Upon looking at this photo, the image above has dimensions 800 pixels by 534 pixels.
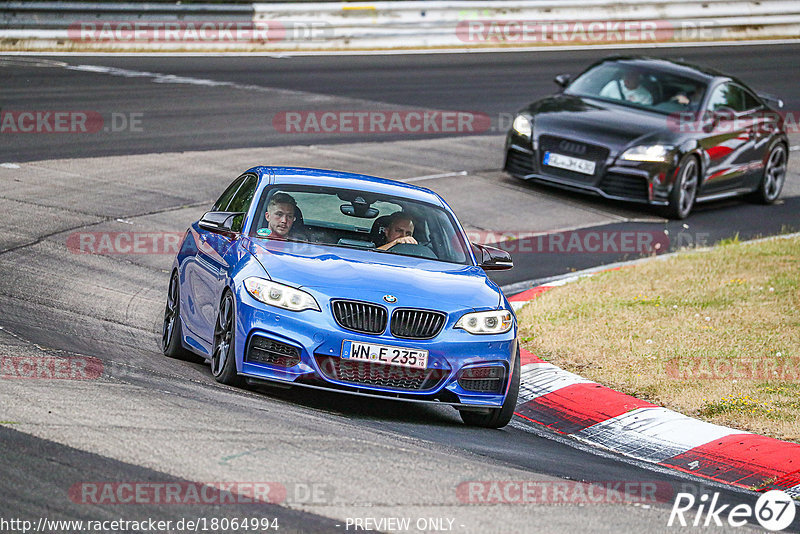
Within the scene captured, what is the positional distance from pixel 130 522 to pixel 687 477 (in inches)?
144

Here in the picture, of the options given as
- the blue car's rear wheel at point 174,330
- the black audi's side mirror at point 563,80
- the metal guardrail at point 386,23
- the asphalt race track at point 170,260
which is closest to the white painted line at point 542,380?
the asphalt race track at point 170,260

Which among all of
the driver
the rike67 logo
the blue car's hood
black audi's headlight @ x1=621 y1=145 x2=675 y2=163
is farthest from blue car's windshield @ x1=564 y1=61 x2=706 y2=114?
the rike67 logo

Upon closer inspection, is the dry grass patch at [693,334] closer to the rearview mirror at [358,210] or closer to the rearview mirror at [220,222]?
the rearview mirror at [358,210]

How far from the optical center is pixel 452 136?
20.7m

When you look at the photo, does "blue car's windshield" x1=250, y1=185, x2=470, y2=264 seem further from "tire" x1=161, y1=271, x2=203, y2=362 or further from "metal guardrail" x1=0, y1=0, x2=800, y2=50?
"metal guardrail" x1=0, y1=0, x2=800, y2=50

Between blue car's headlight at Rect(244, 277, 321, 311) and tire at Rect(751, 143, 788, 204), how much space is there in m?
12.7

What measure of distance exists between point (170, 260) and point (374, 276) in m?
5.08

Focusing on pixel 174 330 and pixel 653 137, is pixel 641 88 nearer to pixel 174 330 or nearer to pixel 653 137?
pixel 653 137

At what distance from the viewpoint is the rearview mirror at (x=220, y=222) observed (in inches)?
340

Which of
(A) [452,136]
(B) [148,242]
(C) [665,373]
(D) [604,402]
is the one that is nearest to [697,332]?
(C) [665,373]

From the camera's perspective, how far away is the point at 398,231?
8852 millimetres

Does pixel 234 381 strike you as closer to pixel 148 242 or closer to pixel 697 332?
pixel 697 332

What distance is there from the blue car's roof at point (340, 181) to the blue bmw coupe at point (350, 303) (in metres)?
0.03

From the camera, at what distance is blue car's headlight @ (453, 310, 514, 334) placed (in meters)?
7.82
